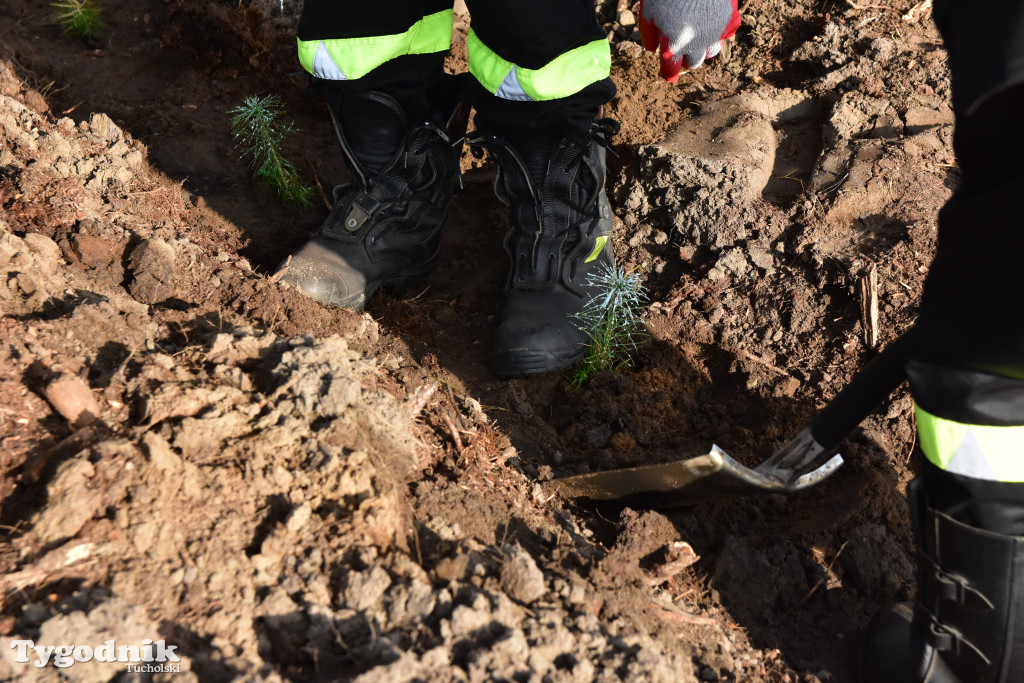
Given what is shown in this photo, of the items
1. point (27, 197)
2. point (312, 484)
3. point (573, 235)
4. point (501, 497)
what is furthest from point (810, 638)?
point (27, 197)

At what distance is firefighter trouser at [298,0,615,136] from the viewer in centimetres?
202

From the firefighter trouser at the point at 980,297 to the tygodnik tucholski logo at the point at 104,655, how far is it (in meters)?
1.34

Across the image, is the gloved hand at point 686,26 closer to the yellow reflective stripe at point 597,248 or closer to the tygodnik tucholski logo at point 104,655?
the yellow reflective stripe at point 597,248

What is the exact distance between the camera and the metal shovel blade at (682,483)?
170cm

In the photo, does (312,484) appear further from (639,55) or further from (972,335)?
(639,55)

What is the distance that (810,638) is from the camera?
1.68 meters

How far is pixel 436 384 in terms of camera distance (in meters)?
1.97

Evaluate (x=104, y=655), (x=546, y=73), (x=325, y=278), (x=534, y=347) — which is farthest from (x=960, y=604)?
(x=325, y=278)

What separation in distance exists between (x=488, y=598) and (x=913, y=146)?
2253mm

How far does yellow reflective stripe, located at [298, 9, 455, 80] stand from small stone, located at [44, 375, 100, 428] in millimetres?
1281

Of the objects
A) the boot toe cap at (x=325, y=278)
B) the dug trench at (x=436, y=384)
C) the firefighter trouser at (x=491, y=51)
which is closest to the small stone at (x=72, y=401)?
the dug trench at (x=436, y=384)

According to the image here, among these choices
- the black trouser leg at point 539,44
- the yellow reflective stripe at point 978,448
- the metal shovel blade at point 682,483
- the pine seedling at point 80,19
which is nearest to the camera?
the yellow reflective stripe at point 978,448

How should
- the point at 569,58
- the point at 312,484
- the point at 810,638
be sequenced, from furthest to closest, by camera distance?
the point at 569,58 → the point at 810,638 → the point at 312,484

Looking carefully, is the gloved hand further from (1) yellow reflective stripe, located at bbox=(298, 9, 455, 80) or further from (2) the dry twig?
(2) the dry twig
